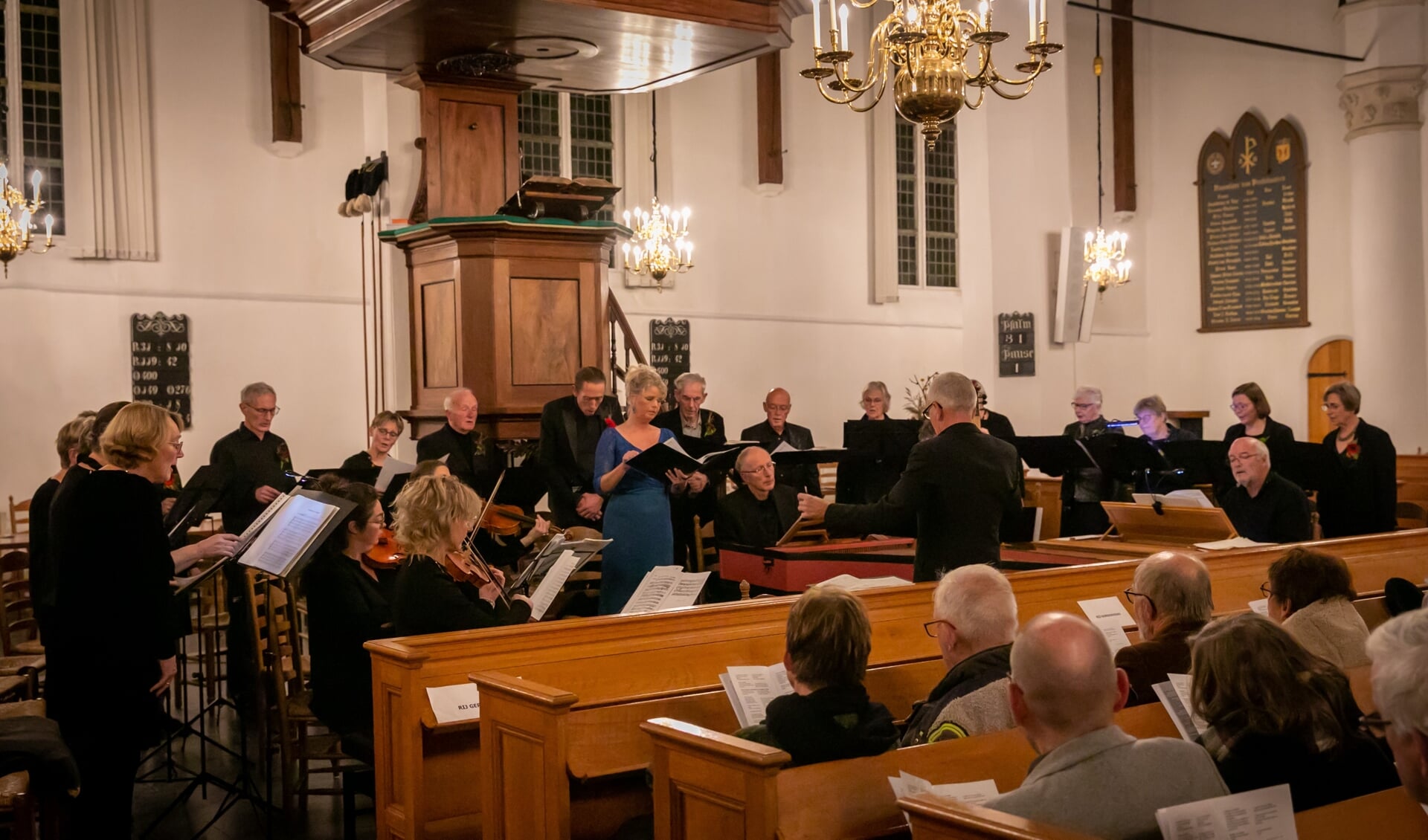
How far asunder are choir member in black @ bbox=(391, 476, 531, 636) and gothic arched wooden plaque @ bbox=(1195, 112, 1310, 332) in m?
13.7

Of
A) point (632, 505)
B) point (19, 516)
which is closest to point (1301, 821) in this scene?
point (632, 505)

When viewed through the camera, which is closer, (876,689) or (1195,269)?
(876,689)

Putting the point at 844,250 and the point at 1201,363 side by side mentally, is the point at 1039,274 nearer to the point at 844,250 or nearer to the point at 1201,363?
the point at 844,250

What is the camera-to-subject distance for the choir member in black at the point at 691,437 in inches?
281

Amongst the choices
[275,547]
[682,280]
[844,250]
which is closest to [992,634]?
[275,547]

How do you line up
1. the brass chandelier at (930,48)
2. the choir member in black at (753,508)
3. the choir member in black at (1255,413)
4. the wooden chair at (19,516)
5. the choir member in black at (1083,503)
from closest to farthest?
the brass chandelier at (930,48), the choir member in black at (753,508), the choir member in black at (1255,413), the choir member in black at (1083,503), the wooden chair at (19,516)

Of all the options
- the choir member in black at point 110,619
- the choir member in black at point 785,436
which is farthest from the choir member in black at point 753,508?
the choir member in black at point 110,619

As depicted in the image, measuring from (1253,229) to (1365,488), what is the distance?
9842 millimetres

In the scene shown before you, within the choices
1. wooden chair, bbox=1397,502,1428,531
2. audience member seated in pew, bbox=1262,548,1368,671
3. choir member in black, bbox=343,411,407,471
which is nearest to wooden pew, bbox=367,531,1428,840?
audience member seated in pew, bbox=1262,548,1368,671

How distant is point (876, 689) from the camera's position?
4.06 metres

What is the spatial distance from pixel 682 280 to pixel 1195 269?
6.92 metres

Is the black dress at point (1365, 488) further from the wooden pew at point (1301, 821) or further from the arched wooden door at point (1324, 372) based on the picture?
the arched wooden door at point (1324, 372)

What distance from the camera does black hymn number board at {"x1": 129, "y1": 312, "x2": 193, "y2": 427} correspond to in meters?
11.4

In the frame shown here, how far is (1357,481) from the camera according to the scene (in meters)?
6.89
